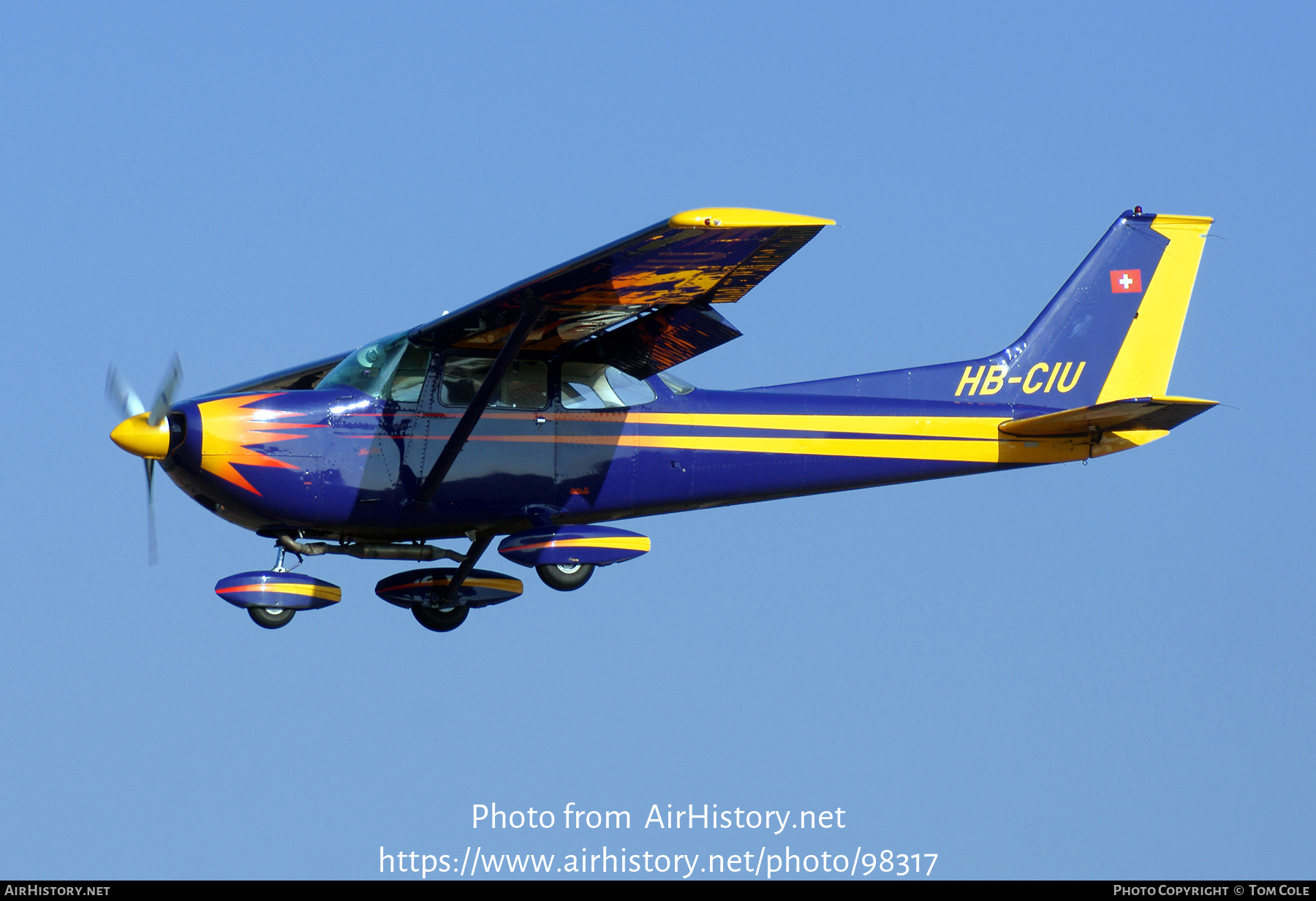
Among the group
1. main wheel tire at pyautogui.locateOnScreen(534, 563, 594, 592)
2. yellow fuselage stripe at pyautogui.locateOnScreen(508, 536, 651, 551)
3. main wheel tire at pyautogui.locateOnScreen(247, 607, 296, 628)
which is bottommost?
main wheel tire at pyautogui.locateOnScreen(247, 607, 296, 628)

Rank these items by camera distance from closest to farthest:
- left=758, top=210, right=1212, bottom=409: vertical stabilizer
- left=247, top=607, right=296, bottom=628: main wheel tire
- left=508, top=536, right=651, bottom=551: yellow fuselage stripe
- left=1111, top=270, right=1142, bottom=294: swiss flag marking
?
left=508, top=536, right=651, bottom=551: yellow fuselage stripe, left=247, top=607, right=296, bottom=628: main wheel tire, left=758, top=210, right=1212, bottom=409: vertical stabilizer, left=1111, top=270, right=1142, bottom=294: swiss flag marking

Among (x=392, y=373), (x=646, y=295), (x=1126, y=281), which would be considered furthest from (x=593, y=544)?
(x=1126, y=281)

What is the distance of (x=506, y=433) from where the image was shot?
15555mm

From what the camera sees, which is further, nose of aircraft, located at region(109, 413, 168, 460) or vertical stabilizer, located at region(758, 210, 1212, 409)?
vertical stabilizer, located at region(758, 210, 1212, 409)

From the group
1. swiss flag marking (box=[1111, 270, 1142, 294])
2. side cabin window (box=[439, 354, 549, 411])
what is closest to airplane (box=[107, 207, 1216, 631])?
side cabin window (box=[439, 354, 549, 411])

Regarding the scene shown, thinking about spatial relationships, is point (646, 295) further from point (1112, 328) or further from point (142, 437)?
point (1112, 328)

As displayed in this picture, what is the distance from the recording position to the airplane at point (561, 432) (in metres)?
14.9

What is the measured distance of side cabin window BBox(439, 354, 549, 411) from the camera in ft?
51.0

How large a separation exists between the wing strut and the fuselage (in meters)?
0.12

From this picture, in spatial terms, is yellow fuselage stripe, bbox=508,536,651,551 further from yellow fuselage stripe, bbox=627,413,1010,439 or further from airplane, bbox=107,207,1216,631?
yellow fuselage stripe, bbox=627,413,1010,439

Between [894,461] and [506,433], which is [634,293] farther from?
[894,461]

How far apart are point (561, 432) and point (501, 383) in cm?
70

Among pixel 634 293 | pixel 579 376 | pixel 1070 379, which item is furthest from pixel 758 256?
pixel 1070 379

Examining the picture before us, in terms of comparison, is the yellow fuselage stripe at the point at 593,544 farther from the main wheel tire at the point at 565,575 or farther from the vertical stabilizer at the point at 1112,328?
the vertical stabilizer at the point at 1112,328
